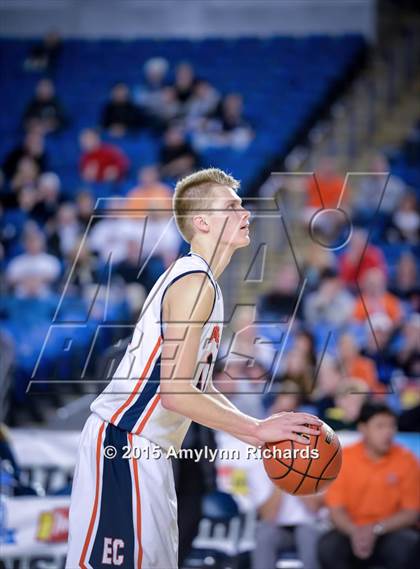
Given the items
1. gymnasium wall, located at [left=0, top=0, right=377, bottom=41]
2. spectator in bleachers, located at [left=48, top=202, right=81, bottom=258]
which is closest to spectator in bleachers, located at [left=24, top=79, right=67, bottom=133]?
gymnasium wall, located at [left=0, top=0, right=377, bottom=41]

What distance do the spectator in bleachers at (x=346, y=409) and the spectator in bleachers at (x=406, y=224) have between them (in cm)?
370

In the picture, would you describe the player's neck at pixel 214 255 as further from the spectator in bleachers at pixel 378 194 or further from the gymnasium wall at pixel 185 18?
the gymnasium wall at pixel 185 18

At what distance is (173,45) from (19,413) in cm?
825

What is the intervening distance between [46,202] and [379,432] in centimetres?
645

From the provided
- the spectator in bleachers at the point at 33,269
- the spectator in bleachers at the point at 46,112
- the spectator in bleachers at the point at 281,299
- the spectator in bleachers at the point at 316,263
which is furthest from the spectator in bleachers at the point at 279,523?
the spectator in bleachers at the point at 46,112

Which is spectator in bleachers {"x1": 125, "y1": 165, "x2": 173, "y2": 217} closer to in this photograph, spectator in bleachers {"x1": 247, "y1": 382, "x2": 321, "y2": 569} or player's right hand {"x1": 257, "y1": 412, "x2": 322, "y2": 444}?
spectator in bleachers {"x1": 247, "y1": 382, "x2": 321, "y2": 569}

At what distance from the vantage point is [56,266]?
10.2 m

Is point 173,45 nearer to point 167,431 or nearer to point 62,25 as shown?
point 62,25

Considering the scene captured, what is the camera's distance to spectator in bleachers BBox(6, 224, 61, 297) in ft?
32.1

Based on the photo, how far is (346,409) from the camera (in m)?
6.91

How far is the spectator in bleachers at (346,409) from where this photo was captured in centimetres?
676

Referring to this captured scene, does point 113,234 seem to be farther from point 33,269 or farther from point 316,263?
point 316,263

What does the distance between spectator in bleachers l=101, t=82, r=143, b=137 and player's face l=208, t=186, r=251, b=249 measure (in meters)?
9.71

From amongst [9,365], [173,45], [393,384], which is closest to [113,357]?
[9,365]
